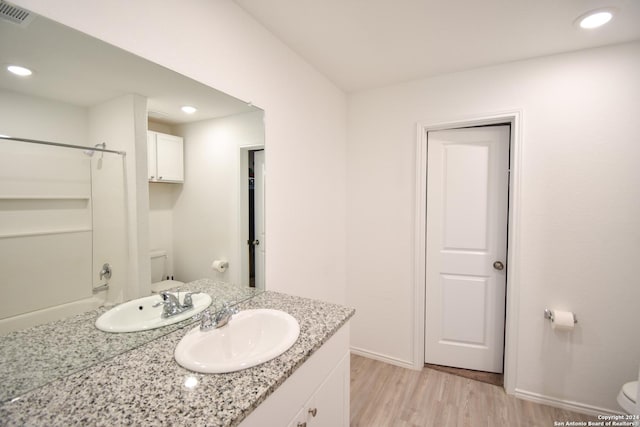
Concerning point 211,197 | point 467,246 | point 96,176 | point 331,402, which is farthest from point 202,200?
point 467,246

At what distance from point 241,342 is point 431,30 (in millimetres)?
1983

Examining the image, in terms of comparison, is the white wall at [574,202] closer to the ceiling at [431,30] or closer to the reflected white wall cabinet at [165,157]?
the ceiling at [431,30]

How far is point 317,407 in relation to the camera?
1153mm

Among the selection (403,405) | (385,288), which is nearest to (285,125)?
(385,288)

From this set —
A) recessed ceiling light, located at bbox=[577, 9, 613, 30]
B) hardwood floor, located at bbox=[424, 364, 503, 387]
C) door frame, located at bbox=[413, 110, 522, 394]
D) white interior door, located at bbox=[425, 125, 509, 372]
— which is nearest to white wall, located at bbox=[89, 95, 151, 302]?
door frame, located at bbox=[413, 110, 522, 394]

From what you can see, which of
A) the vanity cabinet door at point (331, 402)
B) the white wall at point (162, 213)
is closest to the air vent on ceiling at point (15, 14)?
the white wall at point (162, 213)

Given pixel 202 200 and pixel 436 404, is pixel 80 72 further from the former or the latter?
pixel 436 404

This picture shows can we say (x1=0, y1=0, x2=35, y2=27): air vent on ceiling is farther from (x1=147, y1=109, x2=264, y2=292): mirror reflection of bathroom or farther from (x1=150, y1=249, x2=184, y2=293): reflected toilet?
(x1=150, y1=249, x2=184, y2=293): reflected toilet

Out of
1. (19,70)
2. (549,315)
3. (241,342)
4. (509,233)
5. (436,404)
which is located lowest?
(436,404)

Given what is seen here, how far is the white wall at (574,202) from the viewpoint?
1782 mm

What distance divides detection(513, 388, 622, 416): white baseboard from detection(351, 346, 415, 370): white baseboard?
0.78m

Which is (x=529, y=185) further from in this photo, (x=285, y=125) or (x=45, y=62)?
(x=45, y=62)

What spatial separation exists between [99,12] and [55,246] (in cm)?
79

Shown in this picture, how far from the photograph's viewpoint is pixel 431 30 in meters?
1.66
